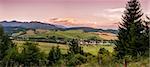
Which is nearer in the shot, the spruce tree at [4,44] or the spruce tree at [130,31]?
the spruce tree at [130,31]

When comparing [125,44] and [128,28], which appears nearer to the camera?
[125,44]

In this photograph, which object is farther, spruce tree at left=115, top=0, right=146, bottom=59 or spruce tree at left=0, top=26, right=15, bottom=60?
spruce tree at left=0, top=26, right=15, bottom=60

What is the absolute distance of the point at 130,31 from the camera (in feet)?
234

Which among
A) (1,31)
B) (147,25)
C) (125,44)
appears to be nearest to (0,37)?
(1,31)

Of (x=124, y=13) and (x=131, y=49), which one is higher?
(x=124, y=13)

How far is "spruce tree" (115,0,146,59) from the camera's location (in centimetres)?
6596

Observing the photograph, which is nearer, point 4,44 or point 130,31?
point 130,31

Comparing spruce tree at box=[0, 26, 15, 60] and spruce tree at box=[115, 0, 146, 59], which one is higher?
spruce tree at box=[115, 0, 146, 59]

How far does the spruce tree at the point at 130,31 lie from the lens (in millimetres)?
65956

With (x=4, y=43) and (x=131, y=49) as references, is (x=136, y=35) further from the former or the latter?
(x=4, y=43)

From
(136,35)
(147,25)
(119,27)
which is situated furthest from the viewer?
(119,27)

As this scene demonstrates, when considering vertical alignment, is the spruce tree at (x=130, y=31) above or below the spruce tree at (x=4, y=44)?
above

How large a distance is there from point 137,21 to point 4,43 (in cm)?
6245

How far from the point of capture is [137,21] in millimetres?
75562
